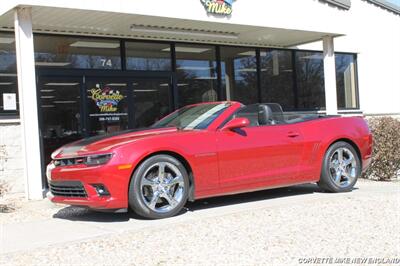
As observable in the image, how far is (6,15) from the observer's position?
938 centimetres

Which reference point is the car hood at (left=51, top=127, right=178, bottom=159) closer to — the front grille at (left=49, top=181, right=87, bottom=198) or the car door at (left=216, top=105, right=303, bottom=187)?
the front grille at (left=49, top=181, right=87, bottom=198)

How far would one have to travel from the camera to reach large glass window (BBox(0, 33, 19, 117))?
33.7 feet

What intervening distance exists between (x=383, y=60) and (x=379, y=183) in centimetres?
833

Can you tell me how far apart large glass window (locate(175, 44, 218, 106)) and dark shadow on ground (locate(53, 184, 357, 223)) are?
4.38 metres

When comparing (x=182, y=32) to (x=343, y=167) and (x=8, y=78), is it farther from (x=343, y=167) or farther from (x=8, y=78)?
(x=343, y=167)

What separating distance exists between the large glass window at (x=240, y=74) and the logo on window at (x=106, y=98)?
10.6ft

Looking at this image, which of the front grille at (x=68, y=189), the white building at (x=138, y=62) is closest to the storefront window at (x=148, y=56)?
the white building at (x=138, y=62)

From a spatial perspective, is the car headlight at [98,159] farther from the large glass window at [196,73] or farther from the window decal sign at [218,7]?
the large glass window at [196,73]

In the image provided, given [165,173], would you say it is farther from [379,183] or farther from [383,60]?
[383,60]

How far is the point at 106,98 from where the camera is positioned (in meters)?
11.5

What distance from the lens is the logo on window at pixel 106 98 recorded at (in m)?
11.4

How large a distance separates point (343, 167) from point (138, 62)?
545 cm

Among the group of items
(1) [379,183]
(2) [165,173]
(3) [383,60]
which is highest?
(3) [383,60]

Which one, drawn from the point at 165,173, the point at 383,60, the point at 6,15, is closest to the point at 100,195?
the point at 165,173
